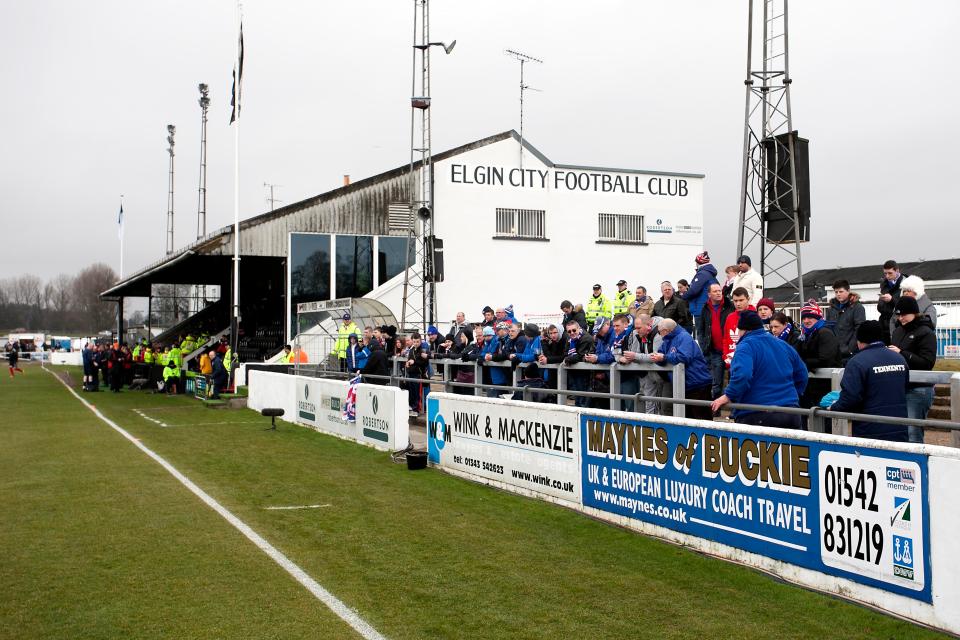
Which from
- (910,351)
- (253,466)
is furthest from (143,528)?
(910,351)

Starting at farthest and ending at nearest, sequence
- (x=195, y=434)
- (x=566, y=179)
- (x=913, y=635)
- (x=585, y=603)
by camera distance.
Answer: (x=566, y=179), (x=195, y=434), (x=585, y=603), (x=913, y=635)

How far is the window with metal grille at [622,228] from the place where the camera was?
38469mm

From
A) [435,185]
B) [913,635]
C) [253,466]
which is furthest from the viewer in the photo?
[435,185]

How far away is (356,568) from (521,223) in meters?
30.4

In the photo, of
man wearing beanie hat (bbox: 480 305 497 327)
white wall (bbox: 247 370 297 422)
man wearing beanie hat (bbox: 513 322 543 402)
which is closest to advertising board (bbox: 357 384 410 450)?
man wearing beanie hat (bbox: 513 322 543 402)

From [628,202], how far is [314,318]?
669 inches

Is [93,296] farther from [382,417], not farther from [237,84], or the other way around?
[382,417]

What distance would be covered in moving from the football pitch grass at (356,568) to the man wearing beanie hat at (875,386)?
1.54 metres

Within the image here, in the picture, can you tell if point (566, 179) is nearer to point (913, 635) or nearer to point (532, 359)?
point (532, 359)

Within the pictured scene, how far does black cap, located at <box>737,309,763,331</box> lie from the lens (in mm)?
8102

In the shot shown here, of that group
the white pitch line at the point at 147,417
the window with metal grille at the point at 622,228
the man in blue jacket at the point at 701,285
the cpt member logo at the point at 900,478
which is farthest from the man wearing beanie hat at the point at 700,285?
the window with metal grille at the point at 622,228

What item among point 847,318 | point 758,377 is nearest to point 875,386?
point 758,377

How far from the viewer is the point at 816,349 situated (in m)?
9.86

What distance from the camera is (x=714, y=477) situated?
305 inches
